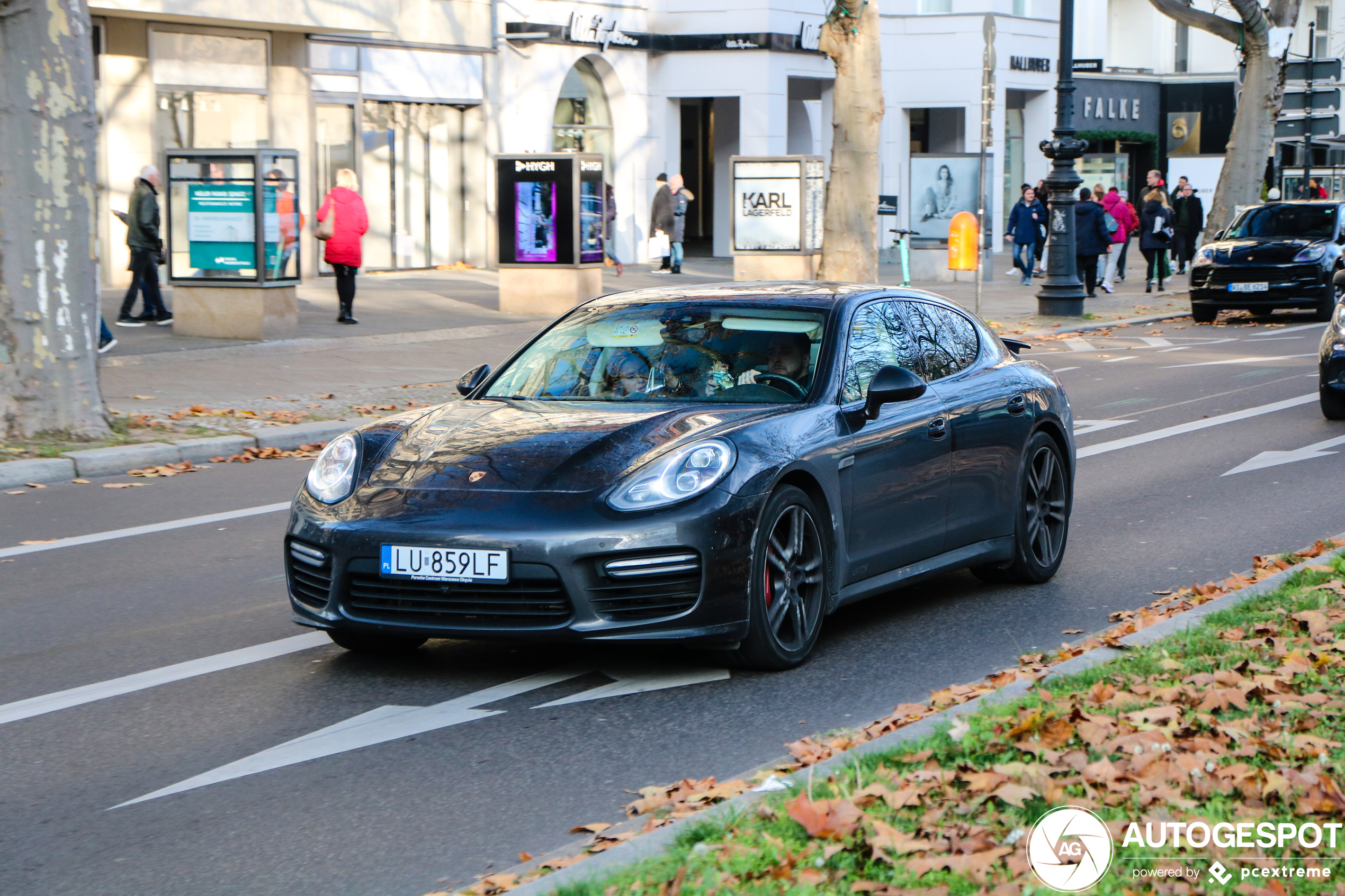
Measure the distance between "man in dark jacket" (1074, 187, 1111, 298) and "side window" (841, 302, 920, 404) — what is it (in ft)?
71.9

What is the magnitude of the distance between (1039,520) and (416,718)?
11.2ft

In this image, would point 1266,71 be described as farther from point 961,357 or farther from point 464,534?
point 464,534

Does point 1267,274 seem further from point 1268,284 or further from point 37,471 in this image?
point 37,471

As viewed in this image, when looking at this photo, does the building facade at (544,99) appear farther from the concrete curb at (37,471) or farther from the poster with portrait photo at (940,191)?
the concrete curb at (37,471)

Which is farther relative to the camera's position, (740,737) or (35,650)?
(35,650)

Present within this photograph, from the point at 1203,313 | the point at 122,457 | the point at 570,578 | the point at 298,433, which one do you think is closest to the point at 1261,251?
the point at 1203,313

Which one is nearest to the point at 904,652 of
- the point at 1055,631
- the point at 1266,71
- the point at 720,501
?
the point at 1055,631

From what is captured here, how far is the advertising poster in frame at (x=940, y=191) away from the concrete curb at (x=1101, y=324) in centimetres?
673

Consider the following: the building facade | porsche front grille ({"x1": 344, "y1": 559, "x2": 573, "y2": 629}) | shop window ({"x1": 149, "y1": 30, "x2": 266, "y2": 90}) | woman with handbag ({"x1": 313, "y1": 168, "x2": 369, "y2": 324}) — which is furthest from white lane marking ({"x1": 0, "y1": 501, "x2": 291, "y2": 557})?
shop window ({"x1": 149, "y1": 30, "x2": 266, "y2": 90})

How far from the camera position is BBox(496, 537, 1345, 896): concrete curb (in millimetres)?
3930

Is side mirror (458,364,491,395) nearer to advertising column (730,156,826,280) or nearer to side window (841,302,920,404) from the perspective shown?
side window (841,302,920,404)

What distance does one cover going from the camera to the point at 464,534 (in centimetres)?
582

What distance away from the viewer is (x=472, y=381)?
749cm

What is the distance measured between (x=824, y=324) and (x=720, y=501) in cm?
134
